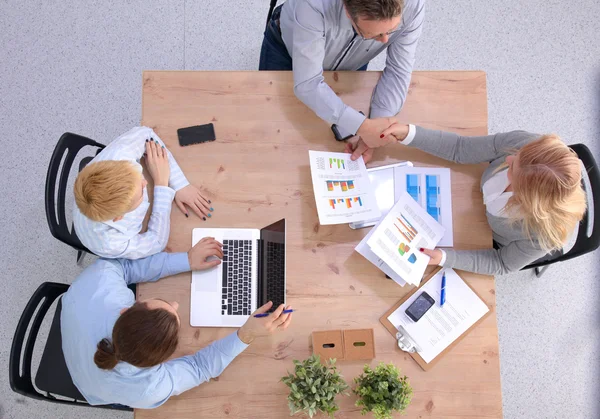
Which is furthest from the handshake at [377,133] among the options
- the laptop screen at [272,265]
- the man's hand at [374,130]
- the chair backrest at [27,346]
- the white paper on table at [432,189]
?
the chair backrest at [27,346]

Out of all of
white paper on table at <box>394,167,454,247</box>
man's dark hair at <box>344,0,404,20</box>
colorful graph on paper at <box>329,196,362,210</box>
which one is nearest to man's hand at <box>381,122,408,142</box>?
white paper on table at <box>394,167,454,247</box>

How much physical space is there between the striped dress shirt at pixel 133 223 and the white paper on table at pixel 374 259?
607 millimetres

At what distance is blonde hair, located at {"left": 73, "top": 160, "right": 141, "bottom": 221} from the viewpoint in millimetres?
1268

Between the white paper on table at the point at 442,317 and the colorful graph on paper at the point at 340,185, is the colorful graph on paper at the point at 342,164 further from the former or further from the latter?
the white paper on table at the point at 442,317

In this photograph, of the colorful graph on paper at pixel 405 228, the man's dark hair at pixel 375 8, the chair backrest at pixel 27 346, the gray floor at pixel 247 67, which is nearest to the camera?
the man's dark hair at pixel 375 8

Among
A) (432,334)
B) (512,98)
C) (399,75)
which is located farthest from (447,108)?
(512,98)

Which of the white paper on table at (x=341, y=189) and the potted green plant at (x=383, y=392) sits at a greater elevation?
the white paper on table at (x=341, y=189)

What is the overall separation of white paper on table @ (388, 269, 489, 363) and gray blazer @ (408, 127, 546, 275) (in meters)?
0.08

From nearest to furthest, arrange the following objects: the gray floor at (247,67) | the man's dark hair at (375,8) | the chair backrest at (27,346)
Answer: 1. the man's dark hair at (375,8)
2. the chair backrest at (27,346)
3. the gray floor at (247,67)

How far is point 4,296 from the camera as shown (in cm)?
208

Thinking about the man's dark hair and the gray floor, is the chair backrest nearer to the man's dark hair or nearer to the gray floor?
the gray floor

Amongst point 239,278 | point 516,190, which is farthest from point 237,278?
point 516,190

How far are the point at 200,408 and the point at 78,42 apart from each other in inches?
77.2

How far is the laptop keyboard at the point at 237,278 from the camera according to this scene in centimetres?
140
